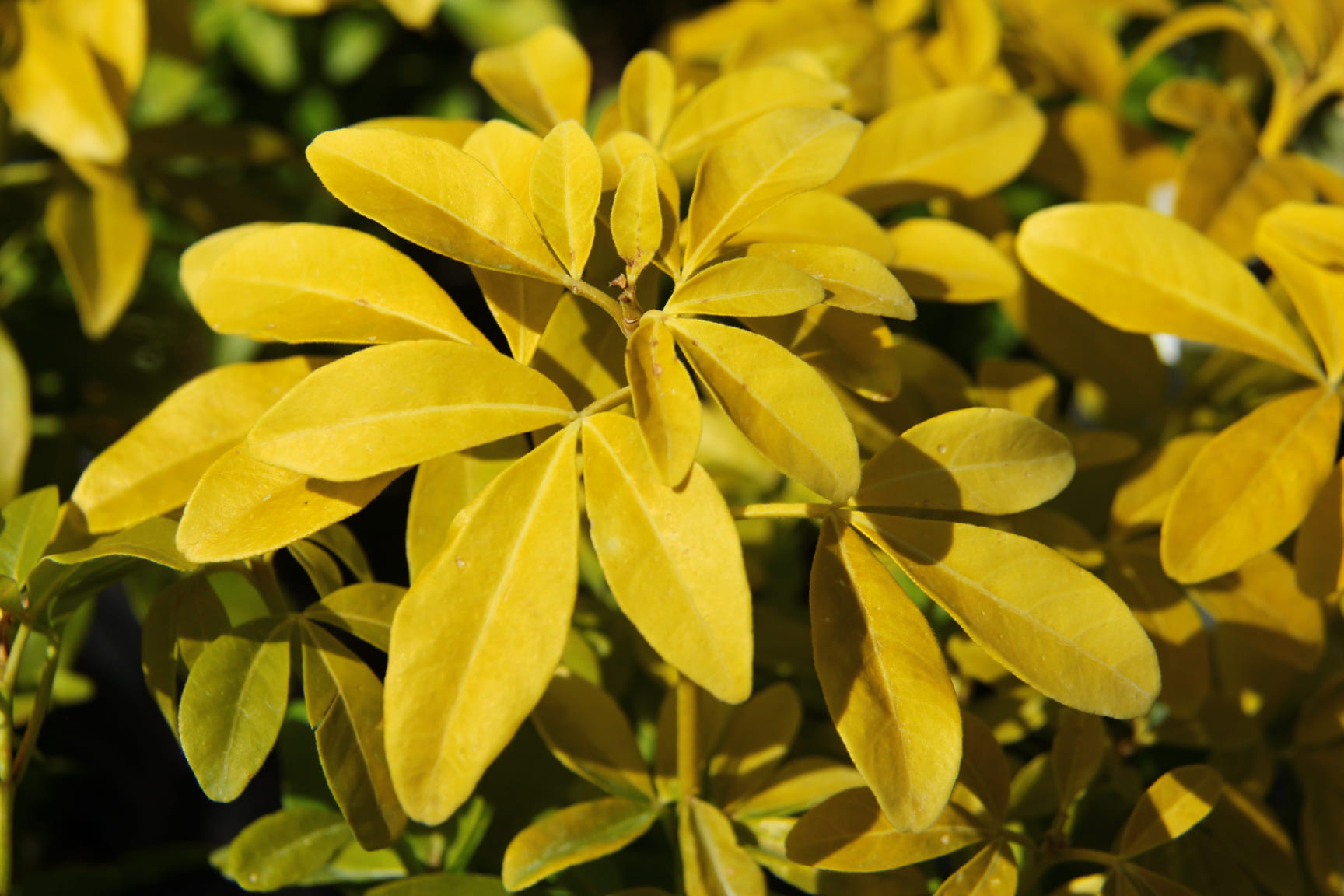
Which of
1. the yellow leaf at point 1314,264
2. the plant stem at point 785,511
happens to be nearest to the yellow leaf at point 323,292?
the plant stem at point 785,511

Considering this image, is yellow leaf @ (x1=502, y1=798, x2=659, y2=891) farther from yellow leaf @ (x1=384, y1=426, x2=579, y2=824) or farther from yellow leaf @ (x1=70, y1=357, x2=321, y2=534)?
yellow leaf @ (x1=70, y1=357, x2=321, y2=534)

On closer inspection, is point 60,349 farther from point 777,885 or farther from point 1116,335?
point 1116,335

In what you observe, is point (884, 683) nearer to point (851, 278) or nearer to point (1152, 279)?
point (851, 278)

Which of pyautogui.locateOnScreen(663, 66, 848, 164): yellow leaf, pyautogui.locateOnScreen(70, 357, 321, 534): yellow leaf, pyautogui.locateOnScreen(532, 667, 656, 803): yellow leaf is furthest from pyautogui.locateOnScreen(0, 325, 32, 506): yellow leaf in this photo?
pyautogui.locateOnScreen(663, 66, 848, 164): yellow leaf

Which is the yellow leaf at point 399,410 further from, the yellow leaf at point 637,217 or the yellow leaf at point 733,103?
the yellow leaf at point 733,103

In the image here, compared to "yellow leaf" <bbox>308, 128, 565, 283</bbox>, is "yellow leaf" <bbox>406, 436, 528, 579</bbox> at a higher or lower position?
lower

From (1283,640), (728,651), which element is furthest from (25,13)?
(1283,640)
